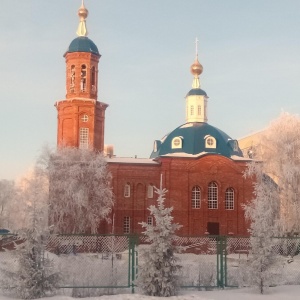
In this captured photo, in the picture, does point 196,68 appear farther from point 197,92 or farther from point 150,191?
point 150,191

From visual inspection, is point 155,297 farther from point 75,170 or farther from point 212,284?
point 75,170

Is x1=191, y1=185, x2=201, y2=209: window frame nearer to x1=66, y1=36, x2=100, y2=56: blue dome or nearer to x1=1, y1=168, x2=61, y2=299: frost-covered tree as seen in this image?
x1=66, y1=36, x2=100, y2=56: blue dome

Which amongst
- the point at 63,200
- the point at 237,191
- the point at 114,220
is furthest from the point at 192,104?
the point at 63,200

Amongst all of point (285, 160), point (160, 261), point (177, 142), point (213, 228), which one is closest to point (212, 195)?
point (213, 228)

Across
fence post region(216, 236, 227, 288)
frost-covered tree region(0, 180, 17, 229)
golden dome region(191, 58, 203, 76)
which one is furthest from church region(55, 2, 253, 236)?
frost-covered tree region(0, 180, 17, 229)

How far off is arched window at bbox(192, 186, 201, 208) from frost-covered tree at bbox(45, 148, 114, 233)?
636cm

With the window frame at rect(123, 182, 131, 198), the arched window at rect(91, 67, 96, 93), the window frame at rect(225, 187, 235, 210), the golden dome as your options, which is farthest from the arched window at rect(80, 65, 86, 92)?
the window frame at rect(225, 187, 235, 210)

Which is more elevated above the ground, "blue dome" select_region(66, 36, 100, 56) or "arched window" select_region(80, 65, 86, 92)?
"blue dome" select_region(66, 36, 100, 56)

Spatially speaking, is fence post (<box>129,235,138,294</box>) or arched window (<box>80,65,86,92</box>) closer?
fence post (<box>129,235,138,294</box>)

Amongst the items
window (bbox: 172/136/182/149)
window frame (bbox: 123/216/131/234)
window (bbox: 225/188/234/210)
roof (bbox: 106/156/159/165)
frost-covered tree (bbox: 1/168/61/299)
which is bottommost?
frost-covered tree (bbox: 1/168/61/299)

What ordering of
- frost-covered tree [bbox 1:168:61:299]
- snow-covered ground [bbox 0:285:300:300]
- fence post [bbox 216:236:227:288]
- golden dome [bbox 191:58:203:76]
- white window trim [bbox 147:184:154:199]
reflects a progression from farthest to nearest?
golden dome [bbox 191:58:203:76] < white window trim [bbox 147:184:154:199] < fence post [bbox 216:236:227:288] < snow-covered ground [bbox 0:285:300:300] < frost-covered tree [bbox 1:168:61:299]

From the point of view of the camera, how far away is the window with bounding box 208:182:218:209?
37.3 m

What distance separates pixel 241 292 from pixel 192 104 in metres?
30.6

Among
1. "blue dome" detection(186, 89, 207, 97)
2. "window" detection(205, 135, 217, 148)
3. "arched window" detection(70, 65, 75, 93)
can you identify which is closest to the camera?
"arched window" detection(70, 65, 75, 93)
